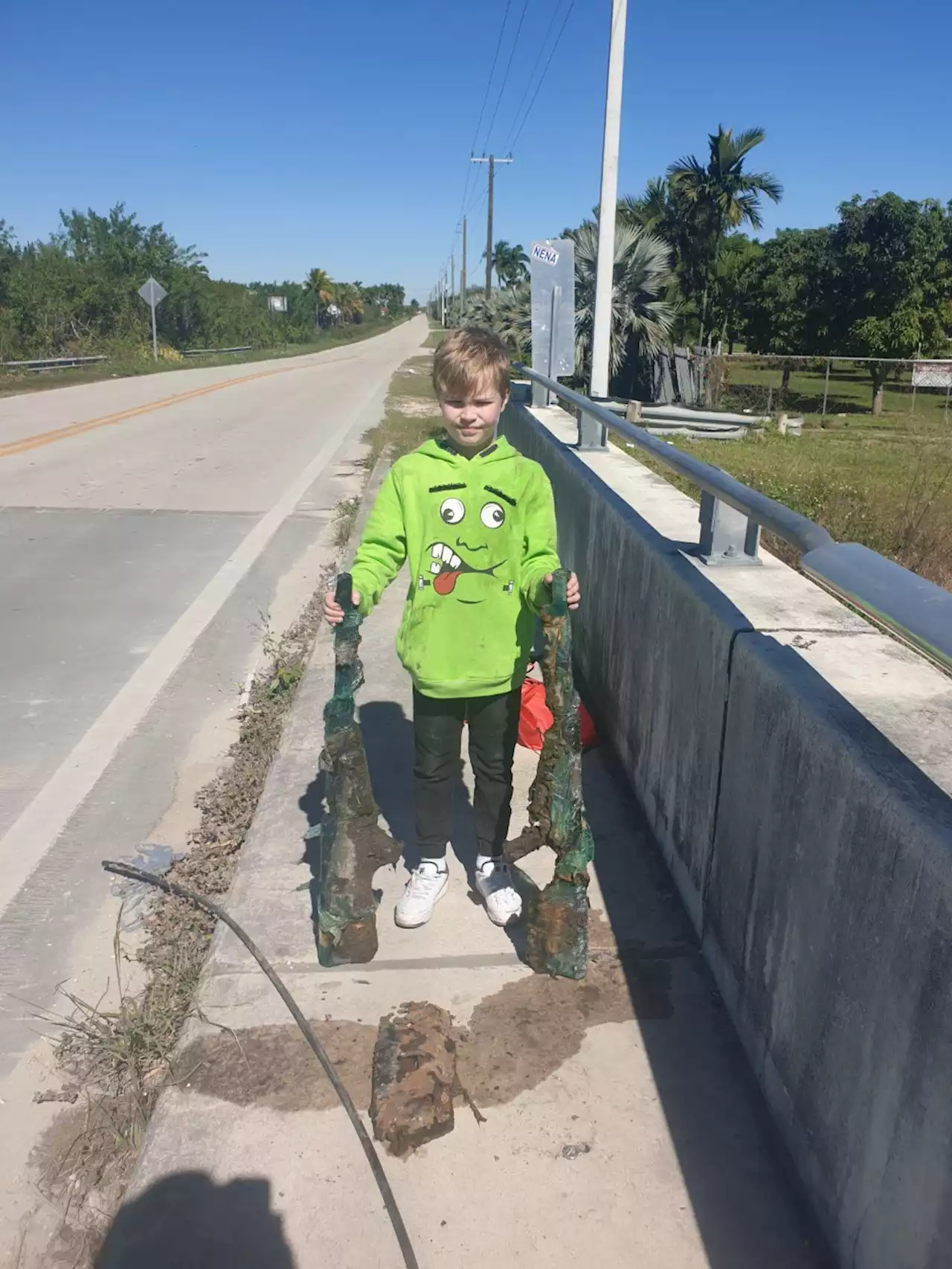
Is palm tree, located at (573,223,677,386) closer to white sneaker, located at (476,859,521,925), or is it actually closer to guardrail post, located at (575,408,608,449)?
guardrail post, located at (575,408,608,449)

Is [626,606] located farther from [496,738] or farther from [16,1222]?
[16,1222]

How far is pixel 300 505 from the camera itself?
10234 mm

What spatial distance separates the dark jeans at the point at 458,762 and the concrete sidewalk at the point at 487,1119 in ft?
0.79

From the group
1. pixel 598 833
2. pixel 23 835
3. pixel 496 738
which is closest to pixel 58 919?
pixel 23 835

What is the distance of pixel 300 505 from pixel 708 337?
3483 cm

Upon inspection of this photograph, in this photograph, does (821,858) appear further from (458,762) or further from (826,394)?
(826,394)

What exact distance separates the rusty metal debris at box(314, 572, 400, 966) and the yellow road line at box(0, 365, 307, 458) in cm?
1161

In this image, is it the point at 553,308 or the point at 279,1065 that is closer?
the point at 279,1065

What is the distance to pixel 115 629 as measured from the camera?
6062 mm

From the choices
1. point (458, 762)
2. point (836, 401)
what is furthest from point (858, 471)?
point (836, 401)

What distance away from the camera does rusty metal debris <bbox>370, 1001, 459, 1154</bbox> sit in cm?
228

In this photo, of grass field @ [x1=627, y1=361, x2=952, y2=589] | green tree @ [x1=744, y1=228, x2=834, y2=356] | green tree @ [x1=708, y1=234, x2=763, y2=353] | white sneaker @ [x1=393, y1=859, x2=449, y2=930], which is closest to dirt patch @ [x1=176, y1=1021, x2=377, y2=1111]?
white sneaker @ [x1=393, y1=859, x2=449, y2=930]

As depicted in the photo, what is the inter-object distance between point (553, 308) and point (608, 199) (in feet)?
19.1

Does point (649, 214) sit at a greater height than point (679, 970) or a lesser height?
greater
